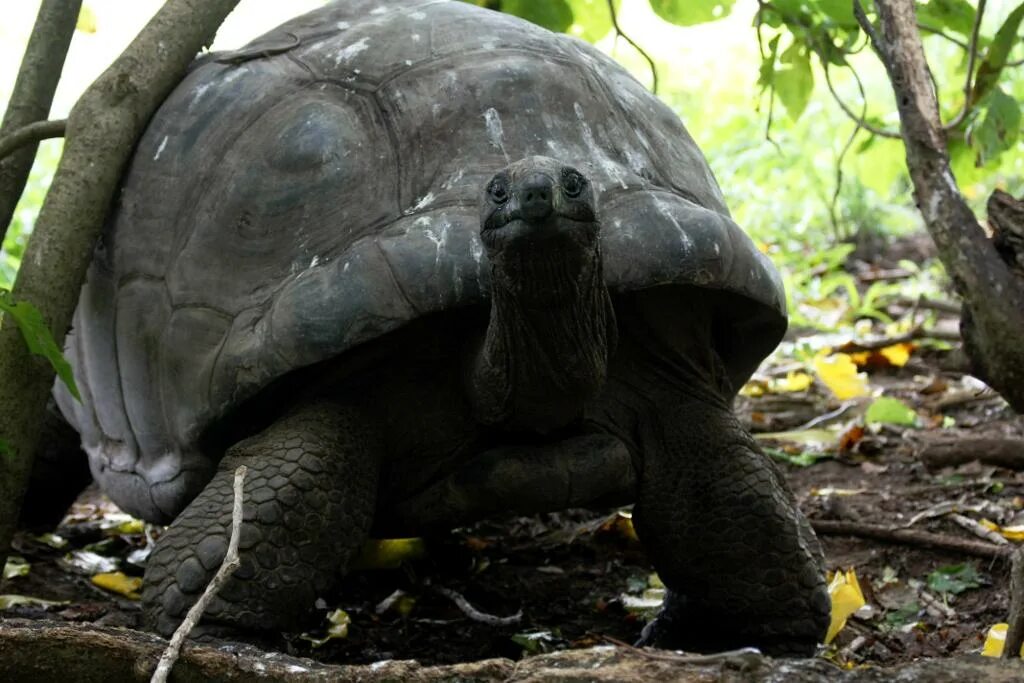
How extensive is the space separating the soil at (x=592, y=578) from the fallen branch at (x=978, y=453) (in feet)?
0.41

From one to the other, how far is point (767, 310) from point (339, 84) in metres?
1.17

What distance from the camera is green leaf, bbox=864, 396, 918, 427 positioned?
467cm

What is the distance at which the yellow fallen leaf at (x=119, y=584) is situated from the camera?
138 inches

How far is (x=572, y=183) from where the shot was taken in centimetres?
220

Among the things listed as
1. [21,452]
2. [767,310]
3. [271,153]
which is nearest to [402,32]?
[271,153]

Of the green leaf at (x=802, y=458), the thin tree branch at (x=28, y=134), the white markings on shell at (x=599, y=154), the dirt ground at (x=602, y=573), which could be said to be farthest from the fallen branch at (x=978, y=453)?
the thin tree branch at (x=28, y=134)

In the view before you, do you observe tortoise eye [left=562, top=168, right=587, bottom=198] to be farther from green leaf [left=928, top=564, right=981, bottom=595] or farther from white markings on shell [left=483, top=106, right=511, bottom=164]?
green leaf [left=928, top=564, right=981, bottom=595]

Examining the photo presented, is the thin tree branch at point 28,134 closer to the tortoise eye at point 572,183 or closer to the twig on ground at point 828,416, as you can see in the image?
the tortoise eye at point 572,183

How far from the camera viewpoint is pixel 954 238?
2469mm

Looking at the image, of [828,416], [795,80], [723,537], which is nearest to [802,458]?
[828,416]

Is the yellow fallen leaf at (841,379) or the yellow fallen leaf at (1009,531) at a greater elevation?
the yellow fallen leaf at (1009,531)

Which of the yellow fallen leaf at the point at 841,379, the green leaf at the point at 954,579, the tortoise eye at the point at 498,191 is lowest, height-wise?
the yellow fallen leaf at the point at 841,379

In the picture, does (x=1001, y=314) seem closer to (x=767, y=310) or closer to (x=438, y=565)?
(x=767, y=310)

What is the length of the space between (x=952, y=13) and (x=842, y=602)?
1600 mm
